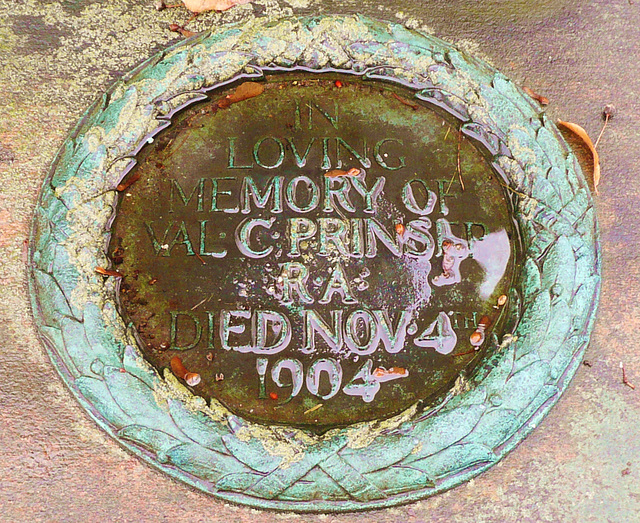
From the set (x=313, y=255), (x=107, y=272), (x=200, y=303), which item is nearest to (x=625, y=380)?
(x=313, y=255)

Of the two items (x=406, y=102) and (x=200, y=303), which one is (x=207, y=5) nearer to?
(x=406, y=102)

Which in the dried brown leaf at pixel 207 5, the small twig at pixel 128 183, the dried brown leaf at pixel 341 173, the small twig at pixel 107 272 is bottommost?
the small twig at pixel 107 272

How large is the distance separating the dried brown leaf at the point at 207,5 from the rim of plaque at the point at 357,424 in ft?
0.60

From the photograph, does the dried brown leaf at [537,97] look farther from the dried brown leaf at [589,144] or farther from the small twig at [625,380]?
the small twig at [625,380]

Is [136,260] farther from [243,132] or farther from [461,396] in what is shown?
[461,396]

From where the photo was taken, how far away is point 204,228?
2.28 m

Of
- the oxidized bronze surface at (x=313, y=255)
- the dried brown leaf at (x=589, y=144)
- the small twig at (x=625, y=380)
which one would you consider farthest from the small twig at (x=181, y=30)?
the small twig at (x=625, y=380)

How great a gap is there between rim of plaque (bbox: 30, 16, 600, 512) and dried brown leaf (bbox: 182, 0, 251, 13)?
18 cm

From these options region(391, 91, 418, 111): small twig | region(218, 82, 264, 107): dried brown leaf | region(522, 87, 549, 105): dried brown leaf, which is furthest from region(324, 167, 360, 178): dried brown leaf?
region(522, 87, 549, 105): dried brown leaf

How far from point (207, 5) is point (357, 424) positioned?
2015mm

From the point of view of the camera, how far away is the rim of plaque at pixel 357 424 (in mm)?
2125

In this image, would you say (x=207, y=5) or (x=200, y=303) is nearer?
(x=200, y=303)

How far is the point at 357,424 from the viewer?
217 centimetres

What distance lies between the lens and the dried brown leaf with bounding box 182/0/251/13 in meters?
2.48
